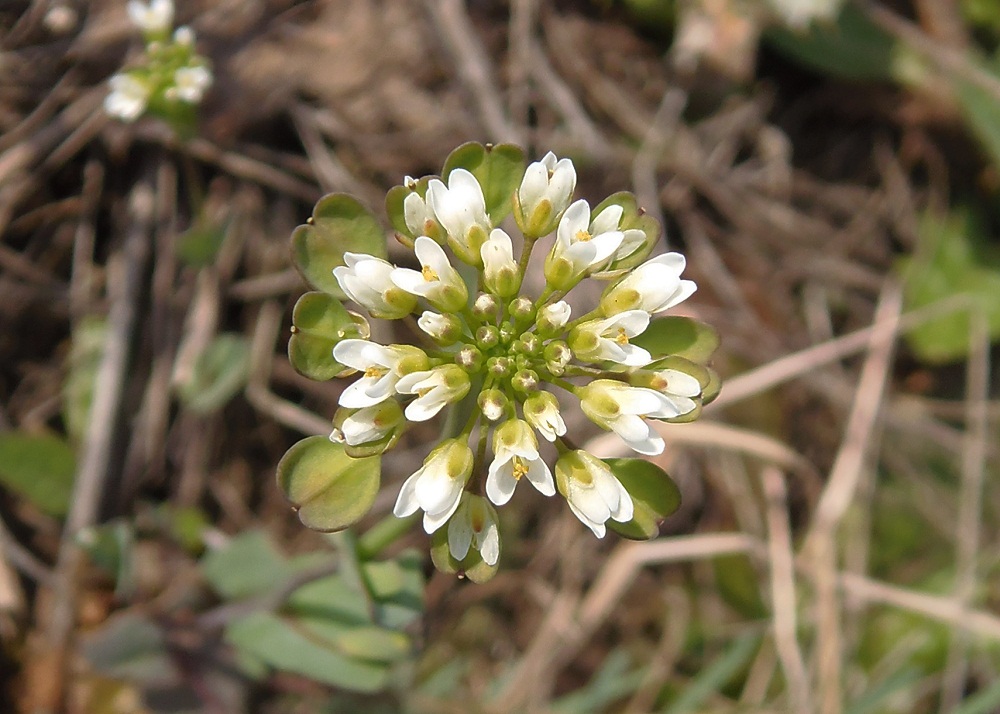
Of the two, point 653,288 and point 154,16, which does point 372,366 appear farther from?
point 154,16

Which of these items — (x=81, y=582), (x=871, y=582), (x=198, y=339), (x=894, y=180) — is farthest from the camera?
(x=894, y=180)

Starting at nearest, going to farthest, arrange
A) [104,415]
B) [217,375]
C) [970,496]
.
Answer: [104,415], [217,375], [970,496]

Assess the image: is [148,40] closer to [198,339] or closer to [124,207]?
[124,207]

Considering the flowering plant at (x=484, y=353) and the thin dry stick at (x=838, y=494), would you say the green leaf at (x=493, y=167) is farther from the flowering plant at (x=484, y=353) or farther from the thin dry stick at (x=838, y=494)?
the thin dry stick at (x=838, y=494)

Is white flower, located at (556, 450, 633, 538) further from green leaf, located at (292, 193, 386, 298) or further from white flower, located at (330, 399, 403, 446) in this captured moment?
green leaf, located at (292, 193, 386, 298)

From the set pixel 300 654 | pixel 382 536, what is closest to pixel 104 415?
Answer: pixel 300 654

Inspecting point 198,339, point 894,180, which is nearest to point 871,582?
point 894,180

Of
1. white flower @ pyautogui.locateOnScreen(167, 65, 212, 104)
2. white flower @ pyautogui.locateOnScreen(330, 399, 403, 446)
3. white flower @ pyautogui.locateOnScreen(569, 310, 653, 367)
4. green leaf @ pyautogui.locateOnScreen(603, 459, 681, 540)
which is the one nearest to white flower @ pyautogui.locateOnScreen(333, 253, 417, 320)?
white flower @ pyautogui.locateOnScreen(330, 399, 403, 446)
